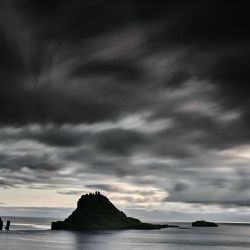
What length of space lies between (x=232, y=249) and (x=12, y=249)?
7488 cm

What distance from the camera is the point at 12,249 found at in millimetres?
125562

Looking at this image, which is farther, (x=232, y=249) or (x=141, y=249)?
(x=232, y=249)

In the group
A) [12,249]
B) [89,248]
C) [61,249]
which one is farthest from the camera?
[89,248]

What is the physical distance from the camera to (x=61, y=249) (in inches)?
5325

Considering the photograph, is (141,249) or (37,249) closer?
(37,249)

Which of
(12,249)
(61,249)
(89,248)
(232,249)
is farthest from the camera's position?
(232,249)

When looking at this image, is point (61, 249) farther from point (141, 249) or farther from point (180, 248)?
point (180, 248)

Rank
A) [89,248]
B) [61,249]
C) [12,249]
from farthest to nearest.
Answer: [89,248], [61,249], [12,249]

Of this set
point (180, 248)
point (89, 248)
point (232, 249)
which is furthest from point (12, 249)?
point (232, 249)

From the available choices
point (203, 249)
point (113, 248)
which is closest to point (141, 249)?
point (113, 248)

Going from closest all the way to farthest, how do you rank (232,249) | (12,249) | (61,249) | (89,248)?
(12,249)
(61,249)
(89,248)
(232,249)

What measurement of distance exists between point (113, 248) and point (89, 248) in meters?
7.93

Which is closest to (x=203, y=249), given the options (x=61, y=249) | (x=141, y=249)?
(x=141, y=249)

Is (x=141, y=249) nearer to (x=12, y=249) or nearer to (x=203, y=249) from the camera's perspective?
(x=203, y=249)
